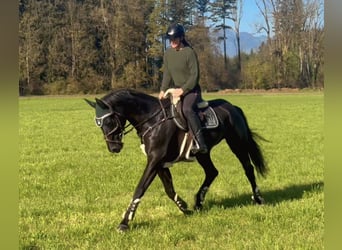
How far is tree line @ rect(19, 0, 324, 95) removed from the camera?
47.8 meters

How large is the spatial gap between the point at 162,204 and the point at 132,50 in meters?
51.9

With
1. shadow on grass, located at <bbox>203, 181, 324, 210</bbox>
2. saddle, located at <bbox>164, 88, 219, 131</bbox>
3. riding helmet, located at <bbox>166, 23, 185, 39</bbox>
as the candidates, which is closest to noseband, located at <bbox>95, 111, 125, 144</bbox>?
saddle, located at <bbox>164, 88, 219, 131</bbox>

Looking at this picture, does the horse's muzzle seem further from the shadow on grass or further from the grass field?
the shadow on grass

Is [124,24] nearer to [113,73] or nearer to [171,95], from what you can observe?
[113,73]

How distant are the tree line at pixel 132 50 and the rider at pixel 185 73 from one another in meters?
36.5

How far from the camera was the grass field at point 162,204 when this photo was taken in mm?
5707

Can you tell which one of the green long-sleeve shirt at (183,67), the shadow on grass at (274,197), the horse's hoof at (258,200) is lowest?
the shadow on grass at (274,197)

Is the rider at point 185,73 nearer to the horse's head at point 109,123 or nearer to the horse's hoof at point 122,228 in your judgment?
the horse's head at point 109,123

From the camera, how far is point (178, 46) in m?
6.54

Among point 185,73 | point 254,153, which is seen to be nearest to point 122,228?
point 185,73

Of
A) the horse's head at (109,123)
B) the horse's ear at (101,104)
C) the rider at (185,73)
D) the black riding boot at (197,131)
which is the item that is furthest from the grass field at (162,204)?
the horse's ear at (101,104)

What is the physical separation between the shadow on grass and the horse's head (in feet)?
7.10

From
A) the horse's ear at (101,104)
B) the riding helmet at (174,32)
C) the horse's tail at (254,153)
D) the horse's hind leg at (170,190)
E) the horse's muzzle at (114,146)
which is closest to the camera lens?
the horse's ear at (101,104)

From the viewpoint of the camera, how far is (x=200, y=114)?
22.8ft
